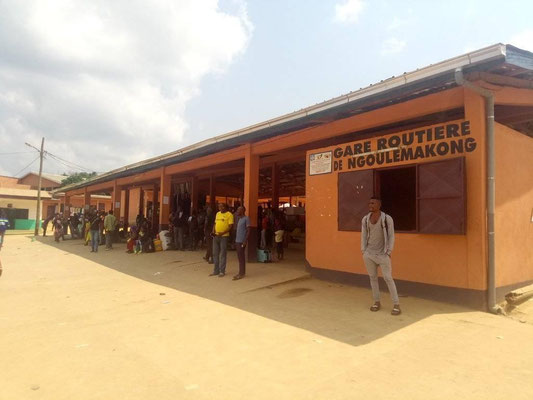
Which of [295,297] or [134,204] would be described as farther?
[134,204]

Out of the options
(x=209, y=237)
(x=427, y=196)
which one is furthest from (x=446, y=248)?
(x=209, y=237)

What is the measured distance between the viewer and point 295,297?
6.08 m

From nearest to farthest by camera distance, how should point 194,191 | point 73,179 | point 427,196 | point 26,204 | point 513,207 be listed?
point 427,196, point 513,207, point 194,191, point 26,204, point 73,179

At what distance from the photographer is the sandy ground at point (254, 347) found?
2.98 m

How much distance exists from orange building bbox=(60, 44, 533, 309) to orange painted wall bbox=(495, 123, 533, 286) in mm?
17

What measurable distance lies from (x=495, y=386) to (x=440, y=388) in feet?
1.56

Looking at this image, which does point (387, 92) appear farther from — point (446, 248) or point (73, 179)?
point (73, 179)

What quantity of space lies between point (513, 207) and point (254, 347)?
4744 mm

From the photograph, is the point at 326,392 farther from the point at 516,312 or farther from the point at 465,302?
the point at 516,312

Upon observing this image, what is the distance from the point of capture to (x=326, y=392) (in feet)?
9.52

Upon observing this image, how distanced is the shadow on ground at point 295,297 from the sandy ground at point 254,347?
0.03 m

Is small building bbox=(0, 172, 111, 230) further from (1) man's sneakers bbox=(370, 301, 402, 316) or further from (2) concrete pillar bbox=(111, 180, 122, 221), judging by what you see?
(1) man's sneakers bbox=(370, 301, 402, 316)

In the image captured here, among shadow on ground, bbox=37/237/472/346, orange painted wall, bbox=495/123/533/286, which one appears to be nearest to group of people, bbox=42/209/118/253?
shadow on ground, bbox=37/237/472/346

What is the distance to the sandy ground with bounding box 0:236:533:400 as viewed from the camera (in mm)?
2979
